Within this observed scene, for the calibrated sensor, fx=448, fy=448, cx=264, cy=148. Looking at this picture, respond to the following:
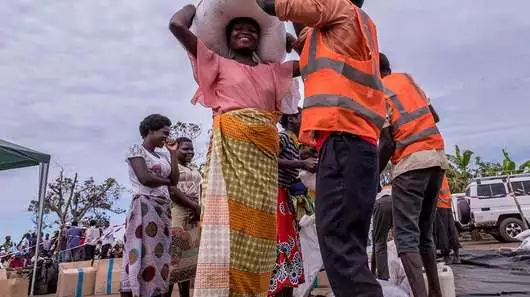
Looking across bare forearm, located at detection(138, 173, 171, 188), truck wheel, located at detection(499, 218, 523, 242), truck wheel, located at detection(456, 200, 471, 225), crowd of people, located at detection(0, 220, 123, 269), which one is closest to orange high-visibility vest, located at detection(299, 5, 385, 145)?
bare forearm, located at detection(138, 173, 171, 188)

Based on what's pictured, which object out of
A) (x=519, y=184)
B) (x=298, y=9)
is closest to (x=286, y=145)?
(x=298, y=9)

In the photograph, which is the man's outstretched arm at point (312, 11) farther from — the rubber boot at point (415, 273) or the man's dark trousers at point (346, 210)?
the rubber boot at point (415, 273)

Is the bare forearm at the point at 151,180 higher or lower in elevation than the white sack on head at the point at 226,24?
lower

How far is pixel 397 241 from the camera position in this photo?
9.93 ft

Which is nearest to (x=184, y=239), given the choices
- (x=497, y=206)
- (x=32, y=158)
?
(x=32, y=158)

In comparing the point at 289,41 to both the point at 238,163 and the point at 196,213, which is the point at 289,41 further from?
the point at 196,213

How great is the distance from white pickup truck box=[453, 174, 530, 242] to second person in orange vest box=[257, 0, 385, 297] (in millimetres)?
13025

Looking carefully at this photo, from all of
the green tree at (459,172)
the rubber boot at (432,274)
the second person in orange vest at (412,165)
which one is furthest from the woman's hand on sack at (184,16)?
the green tree at (459,172)

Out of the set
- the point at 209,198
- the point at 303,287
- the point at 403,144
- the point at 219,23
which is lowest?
the point at 303,287

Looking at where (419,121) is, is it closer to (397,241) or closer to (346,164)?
(397,241)

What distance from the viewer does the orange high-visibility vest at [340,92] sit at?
178 cm

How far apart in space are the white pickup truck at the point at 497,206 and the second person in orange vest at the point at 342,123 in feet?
42.7

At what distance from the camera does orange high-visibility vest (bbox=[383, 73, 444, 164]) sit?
10.6ft

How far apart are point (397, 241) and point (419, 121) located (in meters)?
0.89
